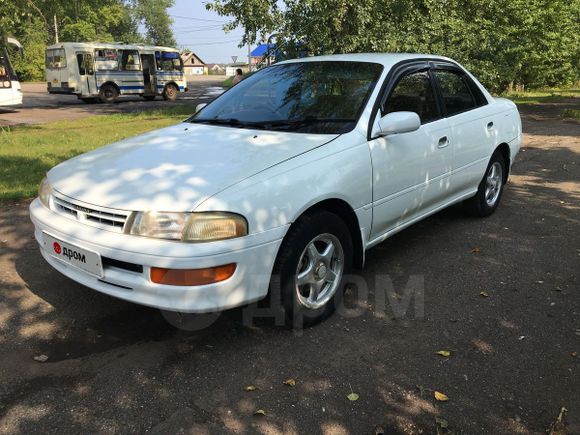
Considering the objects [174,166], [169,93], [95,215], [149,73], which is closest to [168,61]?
[149,73]

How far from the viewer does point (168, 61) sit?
25984 millimetres

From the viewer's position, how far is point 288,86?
412 cm

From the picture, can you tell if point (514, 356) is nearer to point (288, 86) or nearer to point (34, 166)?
point (288, 86)

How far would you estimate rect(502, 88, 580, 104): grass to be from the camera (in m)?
21.2

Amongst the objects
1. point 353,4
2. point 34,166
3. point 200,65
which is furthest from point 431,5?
point 200,65

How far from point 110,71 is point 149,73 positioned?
6.57 feet

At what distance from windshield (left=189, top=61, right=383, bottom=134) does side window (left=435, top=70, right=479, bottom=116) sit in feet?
2.81

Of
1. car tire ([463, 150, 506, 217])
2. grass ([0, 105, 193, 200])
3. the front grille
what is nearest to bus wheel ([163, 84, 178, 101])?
grass ([0, 105, 193, 200])

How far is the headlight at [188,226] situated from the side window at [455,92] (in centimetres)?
260

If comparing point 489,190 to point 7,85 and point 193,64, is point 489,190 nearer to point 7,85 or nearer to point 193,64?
point 7,85

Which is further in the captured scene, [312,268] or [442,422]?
[312,268]

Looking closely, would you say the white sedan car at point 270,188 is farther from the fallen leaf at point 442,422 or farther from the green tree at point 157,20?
the green tree at point 157,20

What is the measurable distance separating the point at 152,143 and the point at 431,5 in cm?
1162

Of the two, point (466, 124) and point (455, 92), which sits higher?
point (455, 92)
